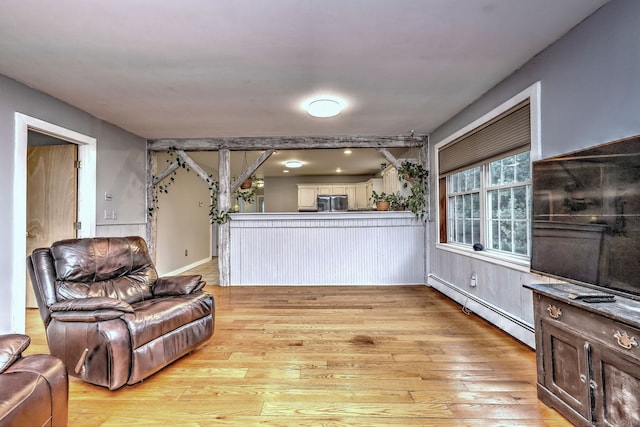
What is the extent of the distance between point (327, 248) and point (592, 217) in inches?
140

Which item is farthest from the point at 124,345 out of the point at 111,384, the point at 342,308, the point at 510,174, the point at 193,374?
the point at 510,174

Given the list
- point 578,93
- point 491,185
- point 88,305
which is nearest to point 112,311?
point 88,305

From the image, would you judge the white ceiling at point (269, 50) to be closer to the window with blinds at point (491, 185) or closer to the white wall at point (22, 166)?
the white wall at point (22, 166)

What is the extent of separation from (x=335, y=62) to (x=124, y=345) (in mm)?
2551

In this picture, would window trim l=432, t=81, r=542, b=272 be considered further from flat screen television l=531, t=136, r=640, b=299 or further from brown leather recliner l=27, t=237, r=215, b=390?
brown leather recliner l=27, t=237, r=215, b=390

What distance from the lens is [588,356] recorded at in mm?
1469

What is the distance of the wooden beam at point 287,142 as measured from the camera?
4.83m

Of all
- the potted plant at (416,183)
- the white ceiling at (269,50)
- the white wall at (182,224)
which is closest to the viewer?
the white ceiling at (269,50)

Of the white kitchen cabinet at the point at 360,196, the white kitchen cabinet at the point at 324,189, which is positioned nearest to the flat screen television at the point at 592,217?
the white kitchen cabinet at the point at 360,196

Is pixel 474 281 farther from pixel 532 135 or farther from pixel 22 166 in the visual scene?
pixel 22 166

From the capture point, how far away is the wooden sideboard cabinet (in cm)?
130

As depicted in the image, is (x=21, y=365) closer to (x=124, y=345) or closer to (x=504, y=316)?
(x=124, y=345)

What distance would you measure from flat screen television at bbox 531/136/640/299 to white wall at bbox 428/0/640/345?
0.24m

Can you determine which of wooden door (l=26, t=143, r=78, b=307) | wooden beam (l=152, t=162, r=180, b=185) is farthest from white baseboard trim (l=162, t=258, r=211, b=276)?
wooden door (l=26, t=143, r=78, b=307)
